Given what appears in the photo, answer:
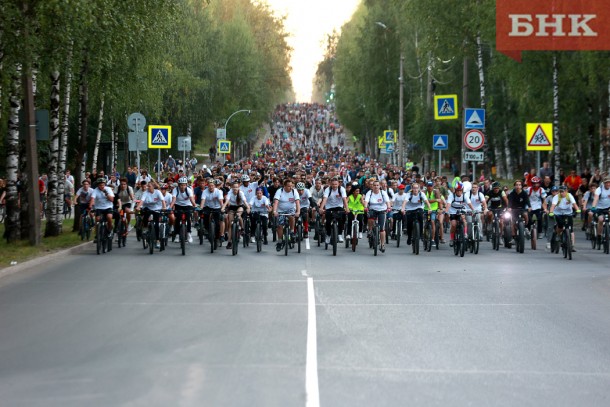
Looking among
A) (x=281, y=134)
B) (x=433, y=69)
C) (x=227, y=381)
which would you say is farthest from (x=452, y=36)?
(x=281, y=134)

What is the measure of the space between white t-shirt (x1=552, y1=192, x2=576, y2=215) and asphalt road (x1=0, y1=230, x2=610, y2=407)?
4.21 meters

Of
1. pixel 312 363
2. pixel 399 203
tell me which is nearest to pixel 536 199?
pixel 399 203

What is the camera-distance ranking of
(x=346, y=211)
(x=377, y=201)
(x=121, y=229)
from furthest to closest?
(x=121, y=229)
(x=377, y=201)
(x=346, y=211)

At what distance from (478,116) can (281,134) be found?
117 metres

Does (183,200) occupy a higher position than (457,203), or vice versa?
(183,200)

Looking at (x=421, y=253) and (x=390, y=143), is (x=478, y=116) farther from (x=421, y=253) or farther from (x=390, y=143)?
(x=390, y=143)

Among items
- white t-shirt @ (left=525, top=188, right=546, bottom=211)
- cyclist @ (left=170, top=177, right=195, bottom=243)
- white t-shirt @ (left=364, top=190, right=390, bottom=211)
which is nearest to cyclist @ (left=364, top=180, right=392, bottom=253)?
white t-shirt @ (left=364, top=190, right=390, bottom=211)

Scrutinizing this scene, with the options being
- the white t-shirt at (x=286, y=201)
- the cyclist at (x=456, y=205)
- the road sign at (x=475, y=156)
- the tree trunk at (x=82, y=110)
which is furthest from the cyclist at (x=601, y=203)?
the tree trunk at (x=82, y=110)

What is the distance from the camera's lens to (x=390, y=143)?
67125 millimetres

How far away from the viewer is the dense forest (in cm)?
4084

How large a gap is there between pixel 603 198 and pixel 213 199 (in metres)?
8.72

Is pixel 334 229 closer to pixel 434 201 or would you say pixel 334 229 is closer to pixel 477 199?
pixel 477 199

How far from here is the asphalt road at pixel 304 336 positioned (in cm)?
821

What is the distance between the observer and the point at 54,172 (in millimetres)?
27438
